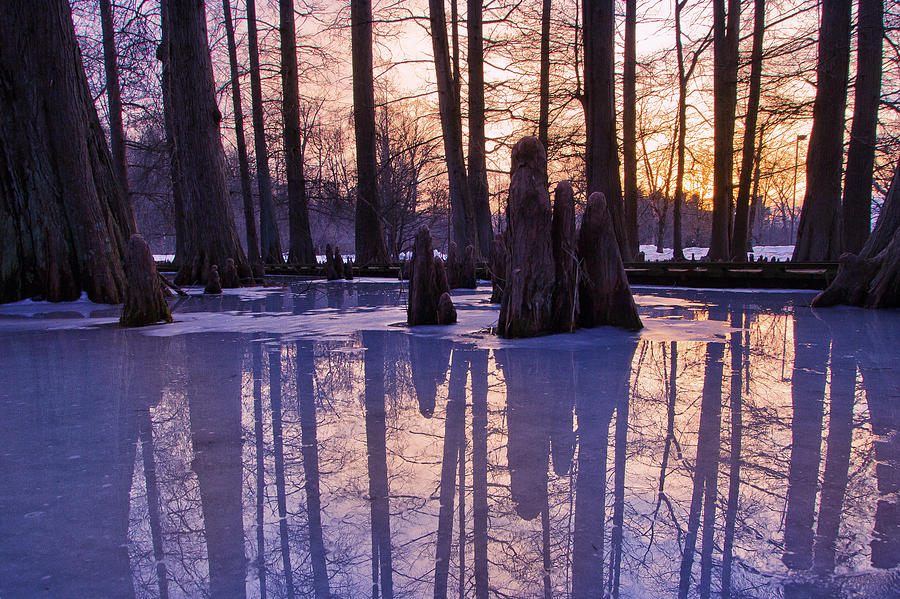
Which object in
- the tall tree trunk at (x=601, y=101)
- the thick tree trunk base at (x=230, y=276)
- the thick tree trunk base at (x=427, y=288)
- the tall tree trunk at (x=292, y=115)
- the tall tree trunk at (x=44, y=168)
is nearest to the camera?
the thick tree trunk base at (x=427, y=288)

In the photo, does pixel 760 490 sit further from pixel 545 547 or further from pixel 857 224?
pixel 857 224

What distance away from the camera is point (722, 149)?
56.2ft

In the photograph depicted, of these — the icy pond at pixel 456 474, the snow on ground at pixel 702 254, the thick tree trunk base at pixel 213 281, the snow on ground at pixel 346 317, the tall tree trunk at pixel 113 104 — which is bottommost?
the icy pond at pixel 456 474

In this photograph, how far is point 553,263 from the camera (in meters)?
5.85

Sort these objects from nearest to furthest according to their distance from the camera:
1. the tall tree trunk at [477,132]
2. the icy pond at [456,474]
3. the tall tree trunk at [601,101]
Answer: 1. the icy pond at [456,474]
2. the tall tree trunk at [601,101]
3. the tall tree trunk at [477,132]

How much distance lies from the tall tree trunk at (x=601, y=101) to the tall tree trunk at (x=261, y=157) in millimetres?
13075

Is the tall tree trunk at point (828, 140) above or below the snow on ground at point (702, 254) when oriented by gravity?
above

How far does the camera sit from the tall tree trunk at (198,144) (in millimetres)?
12906

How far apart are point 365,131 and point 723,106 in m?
10.7

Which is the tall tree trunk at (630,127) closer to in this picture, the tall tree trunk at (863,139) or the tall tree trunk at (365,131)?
the tall tree trunk at (863,139)

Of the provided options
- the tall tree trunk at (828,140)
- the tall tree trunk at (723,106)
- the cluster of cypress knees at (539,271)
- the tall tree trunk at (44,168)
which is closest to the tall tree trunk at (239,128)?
the tall tree trunk at (44,168)

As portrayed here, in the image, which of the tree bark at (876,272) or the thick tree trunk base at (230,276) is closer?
the tree bark at (876,272)

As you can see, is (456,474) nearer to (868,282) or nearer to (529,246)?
(529,246)

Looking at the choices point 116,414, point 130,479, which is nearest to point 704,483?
point 130,479
